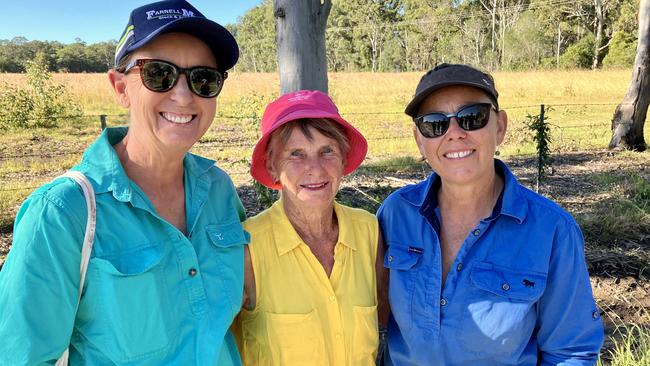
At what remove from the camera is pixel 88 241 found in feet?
4.81

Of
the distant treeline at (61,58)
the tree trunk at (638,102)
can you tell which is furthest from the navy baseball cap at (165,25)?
the distant treeline at (61,58)

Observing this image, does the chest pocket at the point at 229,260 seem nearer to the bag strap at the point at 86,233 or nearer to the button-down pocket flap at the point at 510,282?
the bag strap at the point at 86,233

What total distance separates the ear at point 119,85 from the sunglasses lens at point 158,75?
0.10 m

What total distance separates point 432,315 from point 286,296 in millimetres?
564

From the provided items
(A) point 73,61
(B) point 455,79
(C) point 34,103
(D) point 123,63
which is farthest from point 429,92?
(A) point 73,61

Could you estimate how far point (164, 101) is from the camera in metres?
1.70

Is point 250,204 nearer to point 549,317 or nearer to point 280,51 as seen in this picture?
point 280,51

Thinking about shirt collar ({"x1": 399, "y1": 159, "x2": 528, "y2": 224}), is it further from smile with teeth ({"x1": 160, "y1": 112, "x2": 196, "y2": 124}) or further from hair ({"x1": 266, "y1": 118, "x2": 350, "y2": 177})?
smile with teeth ({"x1": 160, "y1": 112, "x2": 196, "y2": 124})

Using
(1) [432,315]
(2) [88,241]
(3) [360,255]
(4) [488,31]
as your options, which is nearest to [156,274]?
(2) [88,241]

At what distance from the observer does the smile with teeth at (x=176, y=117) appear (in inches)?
67.2

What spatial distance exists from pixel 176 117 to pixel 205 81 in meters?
0.16

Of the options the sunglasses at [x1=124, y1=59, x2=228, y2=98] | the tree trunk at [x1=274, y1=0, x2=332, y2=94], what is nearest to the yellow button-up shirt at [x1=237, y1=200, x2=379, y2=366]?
the sunglasses at [x1=124, y1=59, x2=228, y2=98]

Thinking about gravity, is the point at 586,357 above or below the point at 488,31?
below

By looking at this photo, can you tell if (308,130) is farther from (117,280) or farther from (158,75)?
(117,280)
